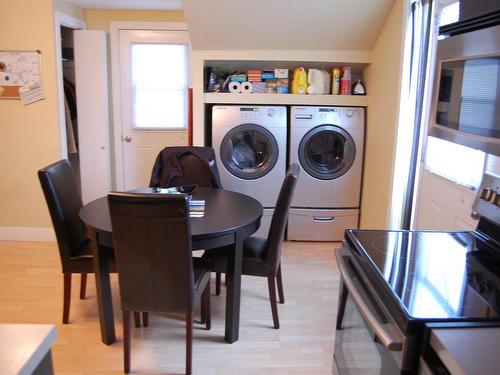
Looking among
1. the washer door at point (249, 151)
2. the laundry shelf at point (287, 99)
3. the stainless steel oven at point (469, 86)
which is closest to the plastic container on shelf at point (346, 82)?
the laundry shelf at point (287, 99)

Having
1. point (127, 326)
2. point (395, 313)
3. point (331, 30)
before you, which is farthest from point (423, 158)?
point (127, 326)

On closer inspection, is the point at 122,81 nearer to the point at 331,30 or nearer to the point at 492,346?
the point at 331,30

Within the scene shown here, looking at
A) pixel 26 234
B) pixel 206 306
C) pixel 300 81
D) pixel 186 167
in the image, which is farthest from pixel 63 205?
pixel 300 81

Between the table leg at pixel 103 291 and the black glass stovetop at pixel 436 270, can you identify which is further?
the table leg at pixel 103 291

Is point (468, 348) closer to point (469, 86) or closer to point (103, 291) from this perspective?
point (469, 86)

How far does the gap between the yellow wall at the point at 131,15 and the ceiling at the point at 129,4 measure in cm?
10

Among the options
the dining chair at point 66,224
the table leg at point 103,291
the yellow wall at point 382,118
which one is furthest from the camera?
the yellow wall at point 382,118

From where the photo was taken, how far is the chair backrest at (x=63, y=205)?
242 cm

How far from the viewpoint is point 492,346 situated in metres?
0.96

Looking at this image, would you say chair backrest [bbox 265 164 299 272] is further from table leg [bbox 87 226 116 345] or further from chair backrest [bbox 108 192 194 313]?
table leg [bbox 87 226 116 345]

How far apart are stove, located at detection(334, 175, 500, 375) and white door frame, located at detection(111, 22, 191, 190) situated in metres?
3.36

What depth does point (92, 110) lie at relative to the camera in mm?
4246

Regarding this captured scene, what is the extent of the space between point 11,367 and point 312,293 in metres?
2.48

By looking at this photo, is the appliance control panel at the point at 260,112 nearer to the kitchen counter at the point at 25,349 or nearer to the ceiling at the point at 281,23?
the ceiling at the point at 281,23
